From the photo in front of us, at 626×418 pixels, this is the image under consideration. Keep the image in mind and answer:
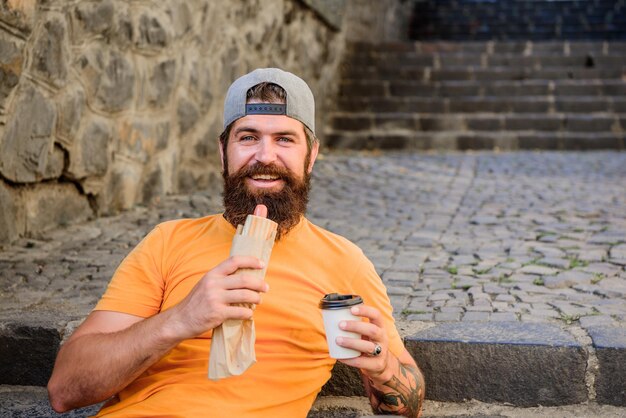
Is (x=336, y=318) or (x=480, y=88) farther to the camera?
(x=480, y=88)

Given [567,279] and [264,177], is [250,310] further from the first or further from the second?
[567,279]

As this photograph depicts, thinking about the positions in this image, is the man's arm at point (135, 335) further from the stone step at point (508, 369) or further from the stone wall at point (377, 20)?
the stone wall at point (377, 20)

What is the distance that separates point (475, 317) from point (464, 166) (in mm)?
5590

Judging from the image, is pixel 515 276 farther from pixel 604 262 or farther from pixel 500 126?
pixel 500 126

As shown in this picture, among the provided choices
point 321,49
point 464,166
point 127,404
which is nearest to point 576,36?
point 321,49

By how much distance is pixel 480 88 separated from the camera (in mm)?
11109

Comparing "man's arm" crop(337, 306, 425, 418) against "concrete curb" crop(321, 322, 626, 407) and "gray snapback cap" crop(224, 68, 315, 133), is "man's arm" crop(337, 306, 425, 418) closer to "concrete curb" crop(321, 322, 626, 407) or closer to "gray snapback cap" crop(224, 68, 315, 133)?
"concrete curb" crop(321, 322, 626, 407)

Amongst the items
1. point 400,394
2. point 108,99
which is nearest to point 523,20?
point 108,99

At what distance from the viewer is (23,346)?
299 centimetres

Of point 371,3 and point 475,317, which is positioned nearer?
point 475,317

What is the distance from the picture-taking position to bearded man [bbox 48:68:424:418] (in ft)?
6.88

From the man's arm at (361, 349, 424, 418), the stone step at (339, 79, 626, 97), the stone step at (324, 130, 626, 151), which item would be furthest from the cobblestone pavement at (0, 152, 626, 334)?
the stone step at (339, 79, 626, 97)

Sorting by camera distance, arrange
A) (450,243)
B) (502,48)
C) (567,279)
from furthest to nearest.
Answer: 1. (502,48)
2. (450,243)
3. (567,279)

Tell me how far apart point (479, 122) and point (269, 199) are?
846 cm
